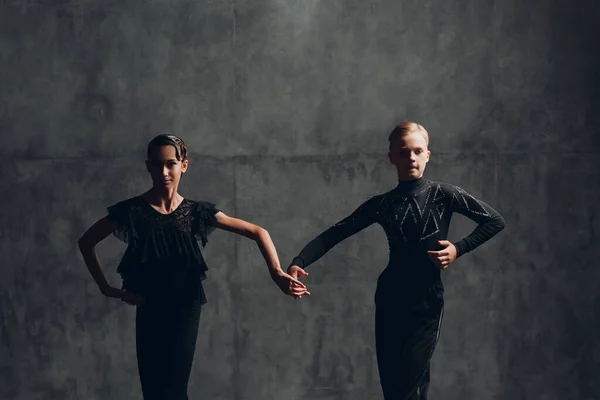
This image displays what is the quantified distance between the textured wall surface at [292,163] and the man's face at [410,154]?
1.18 meters

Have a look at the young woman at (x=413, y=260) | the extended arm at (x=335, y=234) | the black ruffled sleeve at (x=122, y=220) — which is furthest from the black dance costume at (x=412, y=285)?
the black ruffled sleeve at (x=122, y=220)

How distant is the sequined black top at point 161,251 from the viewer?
511cm

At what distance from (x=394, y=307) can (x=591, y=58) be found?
98.5 inches

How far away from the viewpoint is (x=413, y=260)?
16.7 ft

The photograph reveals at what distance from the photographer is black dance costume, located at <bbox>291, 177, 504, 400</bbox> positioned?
5.07 metres

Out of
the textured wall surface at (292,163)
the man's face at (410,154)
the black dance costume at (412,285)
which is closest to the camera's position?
the black dance costume at (412,285)

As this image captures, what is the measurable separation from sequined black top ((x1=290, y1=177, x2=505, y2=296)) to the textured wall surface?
107 cm

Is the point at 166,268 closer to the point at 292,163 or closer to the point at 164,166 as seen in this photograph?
the point at 164,166

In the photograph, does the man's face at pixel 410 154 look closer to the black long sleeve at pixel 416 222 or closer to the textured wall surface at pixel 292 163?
the black long sleeve at pixel 416 222

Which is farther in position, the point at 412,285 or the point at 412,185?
the point at 412,185

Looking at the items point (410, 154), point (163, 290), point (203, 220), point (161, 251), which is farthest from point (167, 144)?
point (410, 154)

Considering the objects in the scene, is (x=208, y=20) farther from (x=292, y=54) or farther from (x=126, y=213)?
(x=126, y=213)

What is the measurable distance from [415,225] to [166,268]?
4.26 ft

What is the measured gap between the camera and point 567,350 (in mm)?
6531
